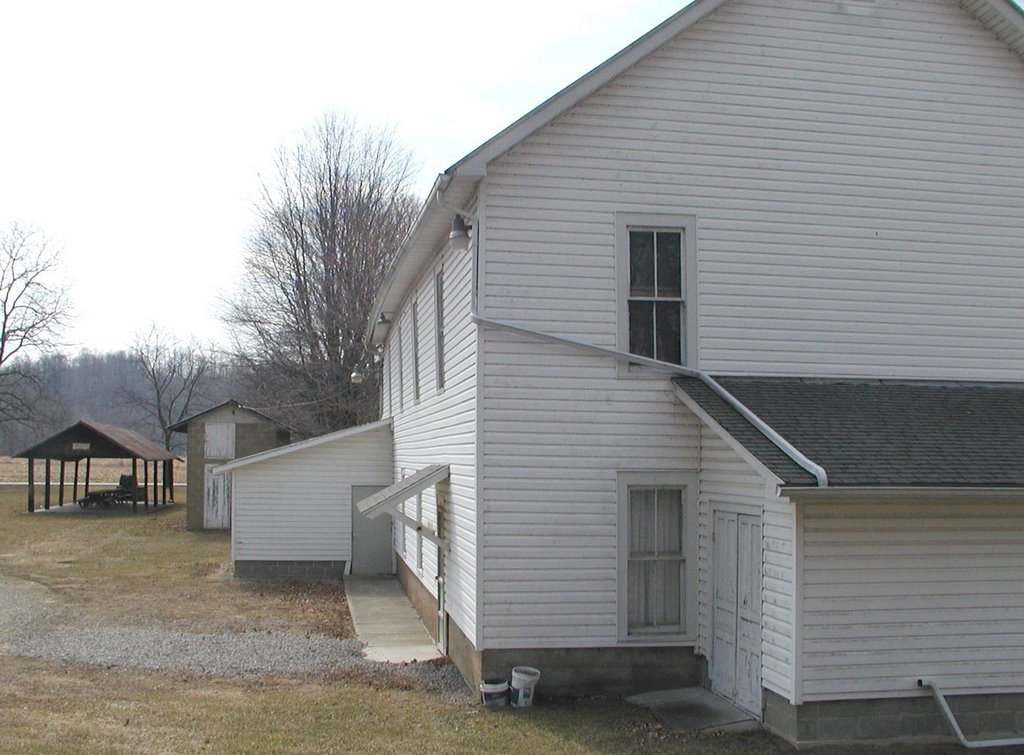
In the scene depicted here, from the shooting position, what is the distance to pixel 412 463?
59.4 feet

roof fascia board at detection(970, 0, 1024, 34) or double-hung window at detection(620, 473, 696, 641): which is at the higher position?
roof fascia board at detection(970, 0, 1024, 34)

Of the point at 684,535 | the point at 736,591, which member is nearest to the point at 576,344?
the point at 684,535

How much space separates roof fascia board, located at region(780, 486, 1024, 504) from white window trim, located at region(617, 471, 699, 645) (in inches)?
94.3

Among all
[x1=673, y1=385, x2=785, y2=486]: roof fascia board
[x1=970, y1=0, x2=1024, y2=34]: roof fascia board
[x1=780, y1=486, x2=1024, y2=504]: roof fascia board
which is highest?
[x1=970, y1=0, x2=1024, y2=34]: roof fascia board

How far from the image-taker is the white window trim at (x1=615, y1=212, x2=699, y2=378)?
11.1 m

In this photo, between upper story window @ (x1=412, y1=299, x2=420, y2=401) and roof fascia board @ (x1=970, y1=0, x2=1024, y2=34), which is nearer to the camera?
roof fascia board @ (x1=970, y1=0, x2=1024, y2=34)

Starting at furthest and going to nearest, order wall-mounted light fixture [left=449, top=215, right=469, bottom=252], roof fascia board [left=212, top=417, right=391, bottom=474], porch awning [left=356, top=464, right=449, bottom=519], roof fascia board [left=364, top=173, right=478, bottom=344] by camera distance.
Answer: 1. roof fascia board [left=212, top=417, right=391, bottom=474]
2. porch awning [left=356, top=464, right=449, bottom=519]
3. wall-mounted light fixture [left=449, top=215, right=469, bottom=252]
4. roof fascia board [left=364, top=173, right=478, bottom=344]

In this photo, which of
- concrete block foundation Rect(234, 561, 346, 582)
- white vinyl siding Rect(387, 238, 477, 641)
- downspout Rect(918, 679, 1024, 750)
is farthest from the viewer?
concrete block foundation Rect(234, 561, 346, 582)

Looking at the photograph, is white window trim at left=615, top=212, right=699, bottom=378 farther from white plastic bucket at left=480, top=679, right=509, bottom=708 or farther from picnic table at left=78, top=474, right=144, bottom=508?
picnic table at left=78, top=474, right=144, bottom=508

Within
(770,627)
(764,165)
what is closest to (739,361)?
(764,165)

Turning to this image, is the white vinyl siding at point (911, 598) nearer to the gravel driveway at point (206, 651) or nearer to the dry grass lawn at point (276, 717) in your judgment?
the dry grass lawn at point (276, 717)

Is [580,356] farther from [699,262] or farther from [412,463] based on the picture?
[412,463]

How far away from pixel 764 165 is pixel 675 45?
1.72m

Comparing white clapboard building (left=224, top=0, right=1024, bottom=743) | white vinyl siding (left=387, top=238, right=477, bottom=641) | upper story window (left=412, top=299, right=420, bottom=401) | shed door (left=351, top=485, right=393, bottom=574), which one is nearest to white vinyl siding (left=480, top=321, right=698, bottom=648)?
white clapboard building (left=224, top=0, right=1024, bottom=743)
